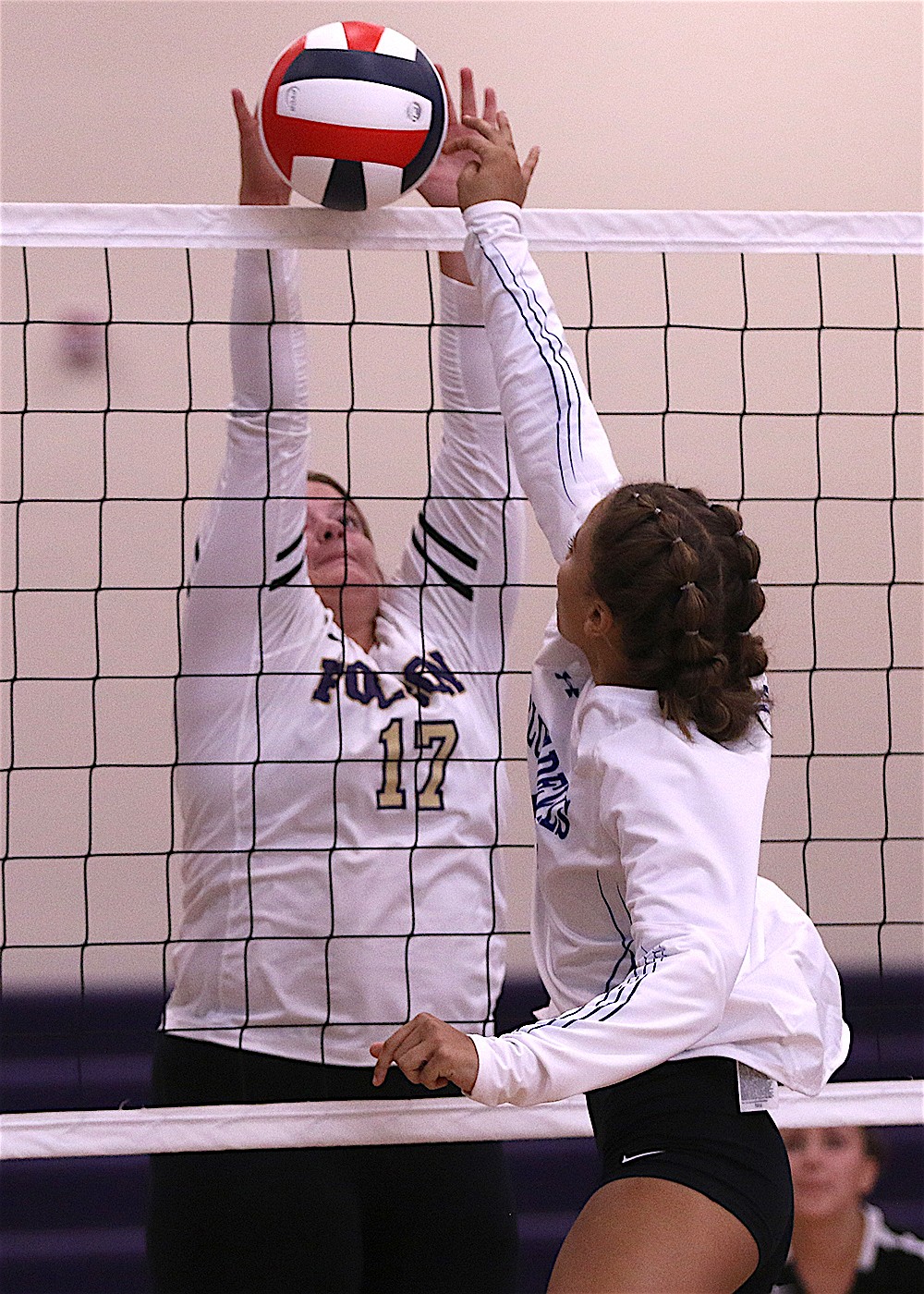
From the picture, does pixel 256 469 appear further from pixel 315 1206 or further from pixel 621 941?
pixel 315 1206

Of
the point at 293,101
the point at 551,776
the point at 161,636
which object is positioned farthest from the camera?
the point at 161,636

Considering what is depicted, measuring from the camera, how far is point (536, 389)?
1.69 metres

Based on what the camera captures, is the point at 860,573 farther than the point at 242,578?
Yes

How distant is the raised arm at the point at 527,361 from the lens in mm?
1648

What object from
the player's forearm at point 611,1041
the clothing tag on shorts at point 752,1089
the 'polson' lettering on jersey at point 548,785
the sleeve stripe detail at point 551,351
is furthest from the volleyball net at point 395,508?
the player's forearm at point 611,1041

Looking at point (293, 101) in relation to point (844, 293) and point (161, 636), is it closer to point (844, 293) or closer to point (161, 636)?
point (161, 636)

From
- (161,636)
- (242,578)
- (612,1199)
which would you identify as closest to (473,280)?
(242,578)

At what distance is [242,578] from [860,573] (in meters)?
2.22

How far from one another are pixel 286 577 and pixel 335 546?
0.21m

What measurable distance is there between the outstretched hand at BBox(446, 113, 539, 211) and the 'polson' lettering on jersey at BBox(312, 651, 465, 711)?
70 cm

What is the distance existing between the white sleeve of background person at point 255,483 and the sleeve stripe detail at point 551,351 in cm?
40

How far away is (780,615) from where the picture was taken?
3.80m

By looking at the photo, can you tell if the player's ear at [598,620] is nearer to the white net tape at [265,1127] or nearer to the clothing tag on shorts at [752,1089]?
the clothing tag on shorts at [752,1089]

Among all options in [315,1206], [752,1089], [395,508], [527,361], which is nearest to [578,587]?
[527,361]
